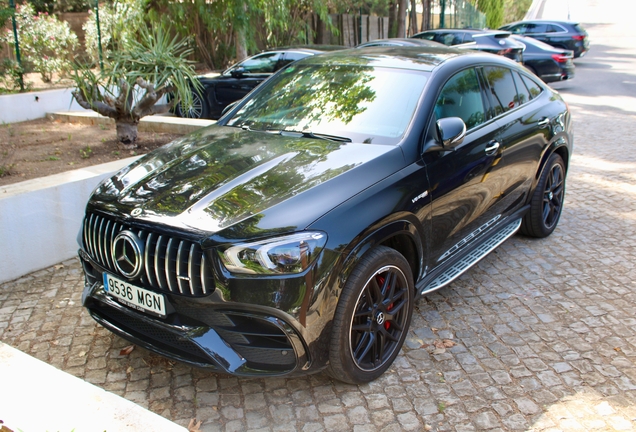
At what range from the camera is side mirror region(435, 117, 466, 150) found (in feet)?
12.1

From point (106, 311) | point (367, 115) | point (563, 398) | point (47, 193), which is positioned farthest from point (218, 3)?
point (563, 398)

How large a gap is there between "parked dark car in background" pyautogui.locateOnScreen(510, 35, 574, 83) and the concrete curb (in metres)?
15.4

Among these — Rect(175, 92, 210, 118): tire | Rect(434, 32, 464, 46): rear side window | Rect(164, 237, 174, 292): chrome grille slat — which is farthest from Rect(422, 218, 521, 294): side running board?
Rect(434, 32, 464, 46): rear side window

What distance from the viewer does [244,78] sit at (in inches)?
416

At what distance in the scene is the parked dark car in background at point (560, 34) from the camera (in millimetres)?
20453

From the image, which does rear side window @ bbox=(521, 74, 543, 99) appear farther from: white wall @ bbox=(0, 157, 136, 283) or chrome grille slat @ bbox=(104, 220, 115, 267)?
white wall @ bbox=(0, 157, 136, 283)

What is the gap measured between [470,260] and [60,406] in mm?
2938

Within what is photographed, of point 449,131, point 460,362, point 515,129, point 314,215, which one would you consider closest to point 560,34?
point 515,129

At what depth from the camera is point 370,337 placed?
330 centimetres

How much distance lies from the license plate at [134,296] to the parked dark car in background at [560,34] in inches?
814

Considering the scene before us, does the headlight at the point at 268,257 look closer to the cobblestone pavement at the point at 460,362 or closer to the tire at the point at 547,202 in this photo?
the cobblestone pavement at the point at 460,362

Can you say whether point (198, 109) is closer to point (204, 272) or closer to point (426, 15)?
point (204, 272)

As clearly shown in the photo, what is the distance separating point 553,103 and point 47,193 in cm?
467

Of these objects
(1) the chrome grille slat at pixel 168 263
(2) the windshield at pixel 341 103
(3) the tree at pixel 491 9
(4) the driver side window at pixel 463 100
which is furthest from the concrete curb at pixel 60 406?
(3) the tree at pixel 491 9
